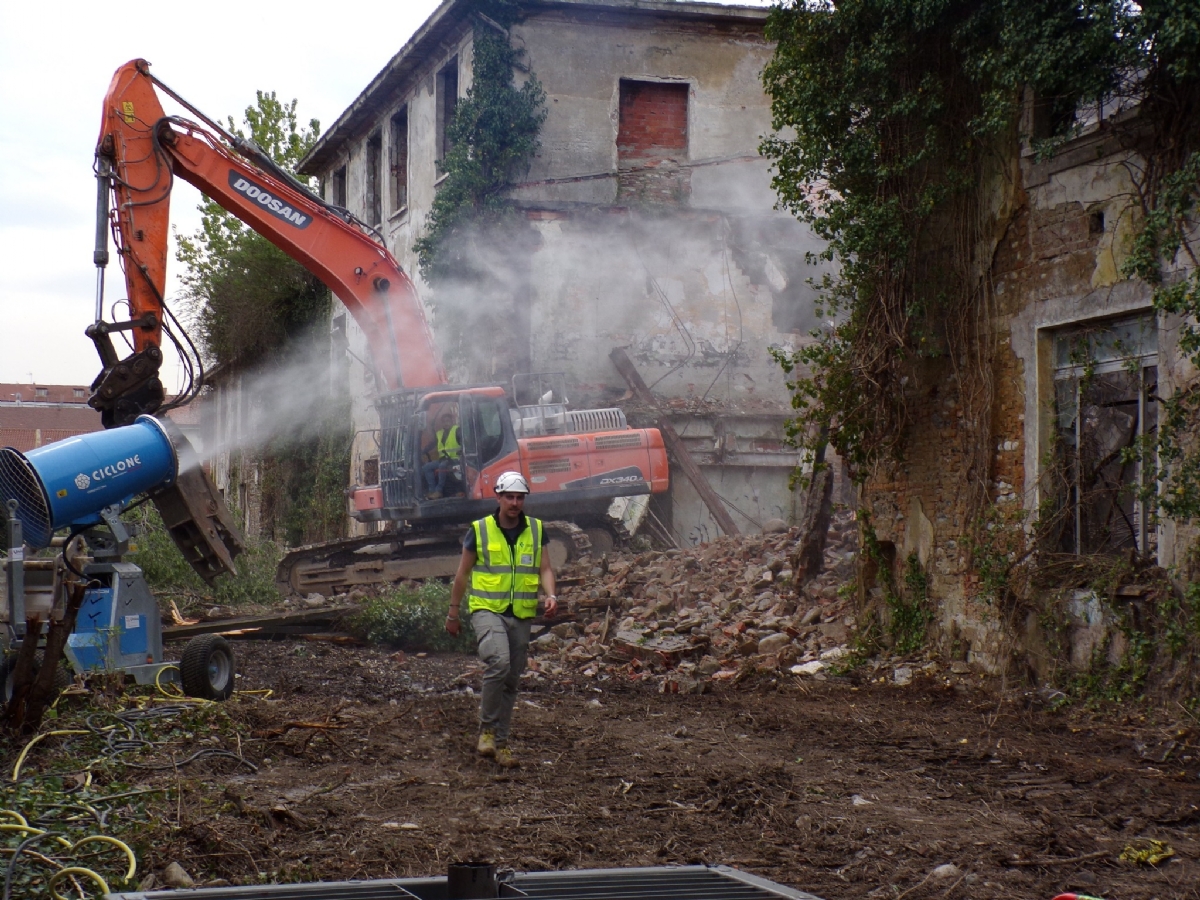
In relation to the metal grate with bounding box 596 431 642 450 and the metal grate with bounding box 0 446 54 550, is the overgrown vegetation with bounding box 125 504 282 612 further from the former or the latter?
the metal grate with bounding box 0 446 54 550

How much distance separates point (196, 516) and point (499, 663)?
3492 millimetres

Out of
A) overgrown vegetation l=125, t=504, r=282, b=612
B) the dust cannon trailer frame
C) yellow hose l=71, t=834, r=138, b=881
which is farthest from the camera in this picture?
overgrown vegetation l=125, t=504, r=282, b=612

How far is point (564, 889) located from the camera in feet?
8.85

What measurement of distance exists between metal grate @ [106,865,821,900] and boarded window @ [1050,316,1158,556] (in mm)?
6679

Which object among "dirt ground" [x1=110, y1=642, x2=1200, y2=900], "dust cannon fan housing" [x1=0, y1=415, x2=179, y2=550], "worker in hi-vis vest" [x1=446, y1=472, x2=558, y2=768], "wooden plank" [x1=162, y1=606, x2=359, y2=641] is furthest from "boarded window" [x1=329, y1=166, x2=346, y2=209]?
"worker in hi-vis vest" [x1=446, y1=472, x2=558, y2=768]

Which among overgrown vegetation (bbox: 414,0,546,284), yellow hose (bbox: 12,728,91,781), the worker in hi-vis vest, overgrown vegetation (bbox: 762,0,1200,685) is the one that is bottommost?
yellow hose (bbox: 12,728,91,781)

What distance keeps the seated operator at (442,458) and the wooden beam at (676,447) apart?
13.6 feet

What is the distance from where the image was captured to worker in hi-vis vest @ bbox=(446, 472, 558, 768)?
7.66 metres

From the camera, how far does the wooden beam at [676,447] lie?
19703 mm

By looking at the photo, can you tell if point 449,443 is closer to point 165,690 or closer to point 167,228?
point 167,228

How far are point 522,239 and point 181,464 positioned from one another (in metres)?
11.1

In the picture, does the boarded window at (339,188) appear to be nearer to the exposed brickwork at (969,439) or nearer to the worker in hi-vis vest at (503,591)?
the exposed brickwork at (969,439)

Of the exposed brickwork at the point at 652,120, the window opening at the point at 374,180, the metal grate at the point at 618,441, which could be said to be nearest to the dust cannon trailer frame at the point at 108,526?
the metal grate at the point at 618,441

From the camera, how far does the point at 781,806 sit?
6.20 meters
